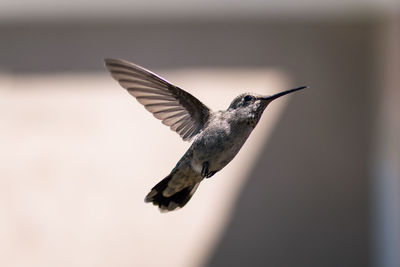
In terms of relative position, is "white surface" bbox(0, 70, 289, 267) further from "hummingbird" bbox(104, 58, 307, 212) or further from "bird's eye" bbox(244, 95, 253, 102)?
"bird's eye" bbox(244, 95, 253, 102)

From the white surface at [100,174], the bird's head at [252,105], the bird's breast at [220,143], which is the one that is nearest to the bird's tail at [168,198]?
the bird's breast at [220,143]

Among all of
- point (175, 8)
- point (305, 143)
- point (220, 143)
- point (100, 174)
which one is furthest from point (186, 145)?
point (220, 143)

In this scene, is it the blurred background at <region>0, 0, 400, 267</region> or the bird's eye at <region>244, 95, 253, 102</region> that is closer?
the bird's eye at <region>244, 95, 253, 102</region>

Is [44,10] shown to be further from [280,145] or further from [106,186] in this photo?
[280,145]

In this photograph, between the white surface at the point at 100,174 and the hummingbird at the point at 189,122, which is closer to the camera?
the hummingbird at the point at 189,122

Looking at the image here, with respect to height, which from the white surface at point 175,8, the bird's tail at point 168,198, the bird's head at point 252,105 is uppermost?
the white surface at point 175,8

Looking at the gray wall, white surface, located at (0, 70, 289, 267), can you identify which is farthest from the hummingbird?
the gray wall

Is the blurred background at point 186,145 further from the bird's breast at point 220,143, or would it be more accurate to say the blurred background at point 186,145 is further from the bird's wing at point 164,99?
the bird's breast at point 220,143

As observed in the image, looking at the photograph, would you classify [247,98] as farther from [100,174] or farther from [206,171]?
[100,174]
